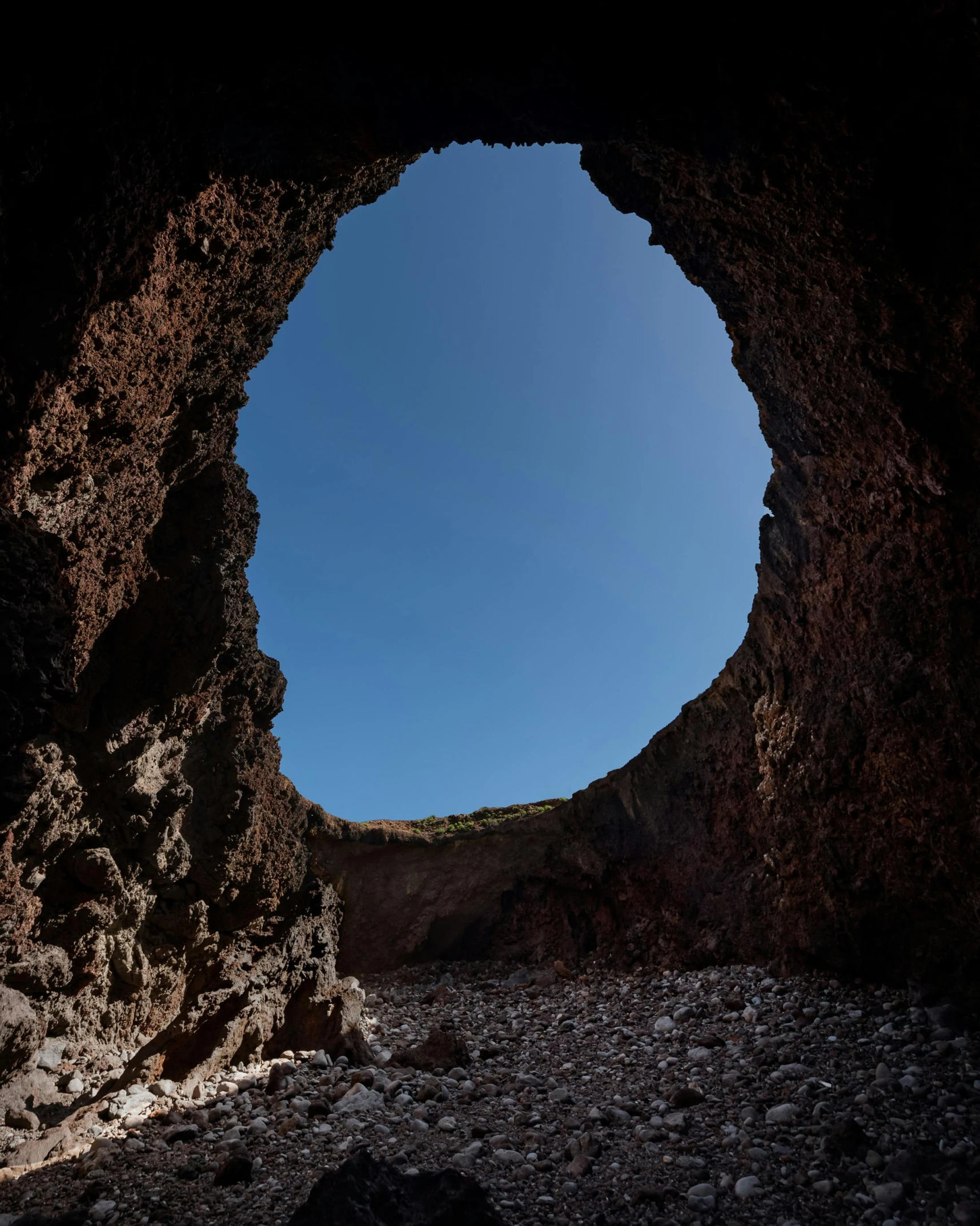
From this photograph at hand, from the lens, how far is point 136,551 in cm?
575

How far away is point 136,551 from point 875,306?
253 inches

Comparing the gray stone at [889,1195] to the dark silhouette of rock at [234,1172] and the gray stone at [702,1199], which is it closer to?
the gray stone at [702,1199]

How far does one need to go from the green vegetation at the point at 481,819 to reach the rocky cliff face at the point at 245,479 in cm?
764

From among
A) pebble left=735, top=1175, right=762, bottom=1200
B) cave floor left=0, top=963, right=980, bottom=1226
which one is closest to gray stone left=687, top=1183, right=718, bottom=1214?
cave floor left=0, top=963, right=980, bottom=1226

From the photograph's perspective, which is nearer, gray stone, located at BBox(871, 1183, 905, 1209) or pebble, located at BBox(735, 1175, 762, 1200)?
gray stone, located at BBox(871, 1183, 905, 1209)

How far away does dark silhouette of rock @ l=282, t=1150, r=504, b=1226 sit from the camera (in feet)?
10.2

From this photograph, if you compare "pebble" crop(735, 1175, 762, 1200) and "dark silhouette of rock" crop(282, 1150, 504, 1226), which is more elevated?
"dark silhouette of rock" crop(282, 1150, 504, 1226)

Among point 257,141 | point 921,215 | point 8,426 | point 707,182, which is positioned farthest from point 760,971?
point 257,141

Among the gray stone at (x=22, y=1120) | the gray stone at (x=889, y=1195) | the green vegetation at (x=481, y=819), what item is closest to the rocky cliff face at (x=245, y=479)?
the gray stone at (x=22, y=1120)

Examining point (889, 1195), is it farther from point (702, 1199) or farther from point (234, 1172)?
point (234, 1172)

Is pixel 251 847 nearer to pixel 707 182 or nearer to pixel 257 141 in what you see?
pixel 257 141

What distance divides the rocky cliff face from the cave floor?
0.89 meters

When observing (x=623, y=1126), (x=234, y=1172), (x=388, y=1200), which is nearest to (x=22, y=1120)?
(x=234, y=1172)

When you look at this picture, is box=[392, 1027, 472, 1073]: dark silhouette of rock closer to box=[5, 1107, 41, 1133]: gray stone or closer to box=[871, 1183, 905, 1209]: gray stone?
box=[5, 1107, 41, 1133]: gray stone
